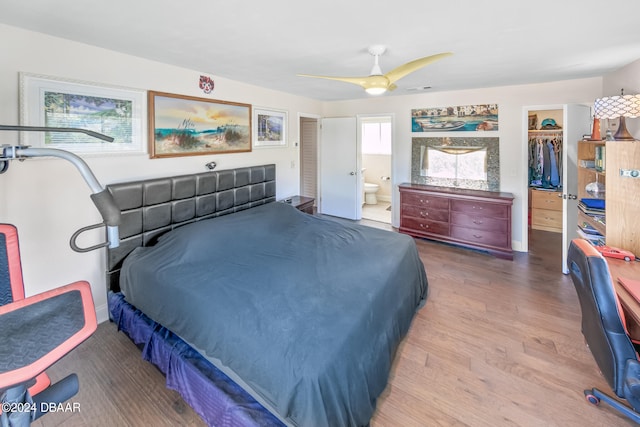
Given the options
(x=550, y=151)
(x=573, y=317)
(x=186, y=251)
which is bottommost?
(x=573, y=317)

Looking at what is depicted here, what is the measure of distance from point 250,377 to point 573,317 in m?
2.88

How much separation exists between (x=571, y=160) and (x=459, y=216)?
144cm

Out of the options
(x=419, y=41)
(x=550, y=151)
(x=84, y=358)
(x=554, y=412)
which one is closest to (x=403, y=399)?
(x=554, y=412)

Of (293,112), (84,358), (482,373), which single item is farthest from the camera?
(293,112)

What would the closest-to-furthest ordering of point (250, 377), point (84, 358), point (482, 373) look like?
point (250, 377) → point (482, 373) → point (84, 358)

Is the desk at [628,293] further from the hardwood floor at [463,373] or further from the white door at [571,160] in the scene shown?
the white door at [571,160]

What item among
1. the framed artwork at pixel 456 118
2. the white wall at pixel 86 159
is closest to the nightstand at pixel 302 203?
the white wall at pixel 86 159

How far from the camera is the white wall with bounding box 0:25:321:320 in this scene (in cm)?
215

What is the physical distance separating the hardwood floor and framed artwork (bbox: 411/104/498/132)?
99.0 inches

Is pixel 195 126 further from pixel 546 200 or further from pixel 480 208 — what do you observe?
pixel 546 200

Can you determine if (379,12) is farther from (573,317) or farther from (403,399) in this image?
(573,317)

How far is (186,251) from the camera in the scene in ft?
8.31

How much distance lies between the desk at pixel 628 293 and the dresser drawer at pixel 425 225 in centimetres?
247

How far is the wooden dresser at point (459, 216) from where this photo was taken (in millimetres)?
4160
